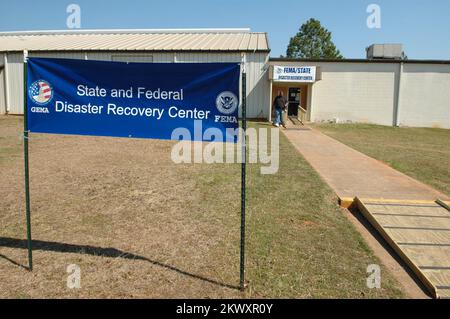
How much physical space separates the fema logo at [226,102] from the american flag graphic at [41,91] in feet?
5.62

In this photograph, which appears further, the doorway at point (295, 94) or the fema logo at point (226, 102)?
the doorway at point (295, 94)

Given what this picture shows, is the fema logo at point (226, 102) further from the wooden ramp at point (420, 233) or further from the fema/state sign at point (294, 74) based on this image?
the fema/state sign at point (294, 74)

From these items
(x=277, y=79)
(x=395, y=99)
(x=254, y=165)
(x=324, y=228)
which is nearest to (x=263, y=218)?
(x=324, y=228)

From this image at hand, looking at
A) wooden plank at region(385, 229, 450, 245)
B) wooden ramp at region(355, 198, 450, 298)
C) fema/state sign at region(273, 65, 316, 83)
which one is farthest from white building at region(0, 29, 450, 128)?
wooden plank at region(385, 229, 450, 245)

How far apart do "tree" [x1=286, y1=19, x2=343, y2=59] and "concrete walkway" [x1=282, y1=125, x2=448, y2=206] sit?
53.6m

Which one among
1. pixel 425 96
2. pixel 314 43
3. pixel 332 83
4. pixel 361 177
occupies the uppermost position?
pixel 314 43

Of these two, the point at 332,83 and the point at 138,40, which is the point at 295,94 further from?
the point at 138,40

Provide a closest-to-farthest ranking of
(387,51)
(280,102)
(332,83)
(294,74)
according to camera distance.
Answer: (280,102) < (294,74) < (332,83) < (387,51)

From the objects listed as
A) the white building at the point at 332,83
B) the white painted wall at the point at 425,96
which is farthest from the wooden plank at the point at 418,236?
the white painted wall at the point at 425,96

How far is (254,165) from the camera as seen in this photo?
28.2 feet

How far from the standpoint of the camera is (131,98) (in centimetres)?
339

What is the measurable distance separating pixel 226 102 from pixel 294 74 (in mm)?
17870

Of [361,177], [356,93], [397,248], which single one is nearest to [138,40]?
[356,93]

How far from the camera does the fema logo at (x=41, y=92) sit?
136 inches
